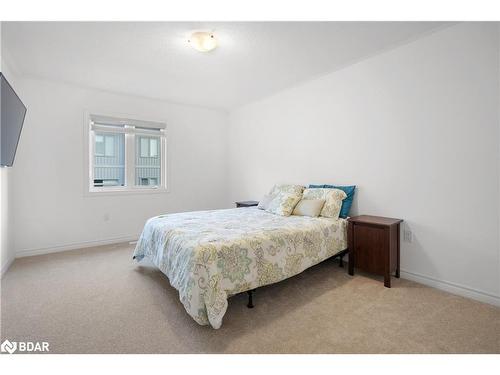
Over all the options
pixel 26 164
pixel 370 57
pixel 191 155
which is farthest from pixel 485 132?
pixel 26 164

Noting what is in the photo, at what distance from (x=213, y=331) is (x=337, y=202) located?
6.38 ft

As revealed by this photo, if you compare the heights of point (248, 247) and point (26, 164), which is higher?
Answer: point (26, 164)

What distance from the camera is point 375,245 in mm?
2551

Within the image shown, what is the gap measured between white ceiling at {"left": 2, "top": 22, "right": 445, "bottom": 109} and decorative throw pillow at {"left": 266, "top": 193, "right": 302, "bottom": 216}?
1611mm

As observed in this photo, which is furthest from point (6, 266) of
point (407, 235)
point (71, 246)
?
point (407, 235)

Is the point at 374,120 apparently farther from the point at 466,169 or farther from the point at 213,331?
→ the point at 213,331

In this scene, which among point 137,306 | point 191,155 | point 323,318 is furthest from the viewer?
point 191,155

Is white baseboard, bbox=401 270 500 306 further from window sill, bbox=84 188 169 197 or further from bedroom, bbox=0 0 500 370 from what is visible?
window sill, bbox=84 188 169 197

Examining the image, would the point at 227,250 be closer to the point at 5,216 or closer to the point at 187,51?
the point at 187,51

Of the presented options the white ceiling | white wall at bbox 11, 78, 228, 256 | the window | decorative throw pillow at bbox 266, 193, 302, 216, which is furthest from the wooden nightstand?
the window

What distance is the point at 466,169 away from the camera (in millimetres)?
2264

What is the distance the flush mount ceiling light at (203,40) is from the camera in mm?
2344

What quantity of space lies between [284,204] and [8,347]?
2.65 meters

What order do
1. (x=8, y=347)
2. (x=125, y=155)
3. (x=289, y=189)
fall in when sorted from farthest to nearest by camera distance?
(x=125, y=155), (x=289, y=189), (x=8, y=347)
